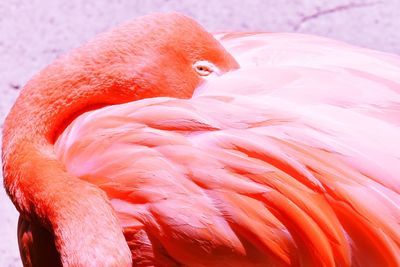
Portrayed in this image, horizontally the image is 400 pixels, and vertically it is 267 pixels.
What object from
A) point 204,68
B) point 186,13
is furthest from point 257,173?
point 186,13

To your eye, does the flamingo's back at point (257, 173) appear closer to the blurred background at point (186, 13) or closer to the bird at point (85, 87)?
the bird at point (85, 87)

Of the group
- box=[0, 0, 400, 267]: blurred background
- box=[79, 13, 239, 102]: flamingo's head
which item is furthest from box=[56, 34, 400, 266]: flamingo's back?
box=[0, 0, 400, 267]: blurred background

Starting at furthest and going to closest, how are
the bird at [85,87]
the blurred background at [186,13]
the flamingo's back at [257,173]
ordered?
the blurred background at [186,13]
the bird at [85,87]
the flamingo's back at [257,173]

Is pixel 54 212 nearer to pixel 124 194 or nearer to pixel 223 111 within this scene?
pixel 124 194

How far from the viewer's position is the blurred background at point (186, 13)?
Result: 2.86 metres

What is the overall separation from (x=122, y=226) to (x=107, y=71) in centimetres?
30

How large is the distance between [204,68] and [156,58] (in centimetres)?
9

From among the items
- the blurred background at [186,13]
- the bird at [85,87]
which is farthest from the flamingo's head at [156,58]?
the blurred background at [186,13]

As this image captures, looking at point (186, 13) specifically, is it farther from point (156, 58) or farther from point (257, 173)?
point (257, 173)

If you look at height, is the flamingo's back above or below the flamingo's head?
below

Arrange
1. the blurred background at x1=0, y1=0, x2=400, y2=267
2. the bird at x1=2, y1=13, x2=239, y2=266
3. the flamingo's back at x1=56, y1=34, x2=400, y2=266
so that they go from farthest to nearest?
the blurred background at x1=0, y1=0, x2=400, y2=267, the bird at x1=2, y1=13, x2=239, y2=266, the flamingo's back at x1=56, y1=34, x2=400, y2=266

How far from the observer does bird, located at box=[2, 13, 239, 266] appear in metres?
1.50

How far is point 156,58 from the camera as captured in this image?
5.03 ft

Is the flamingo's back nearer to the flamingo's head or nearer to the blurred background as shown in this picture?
the flamingo's head
